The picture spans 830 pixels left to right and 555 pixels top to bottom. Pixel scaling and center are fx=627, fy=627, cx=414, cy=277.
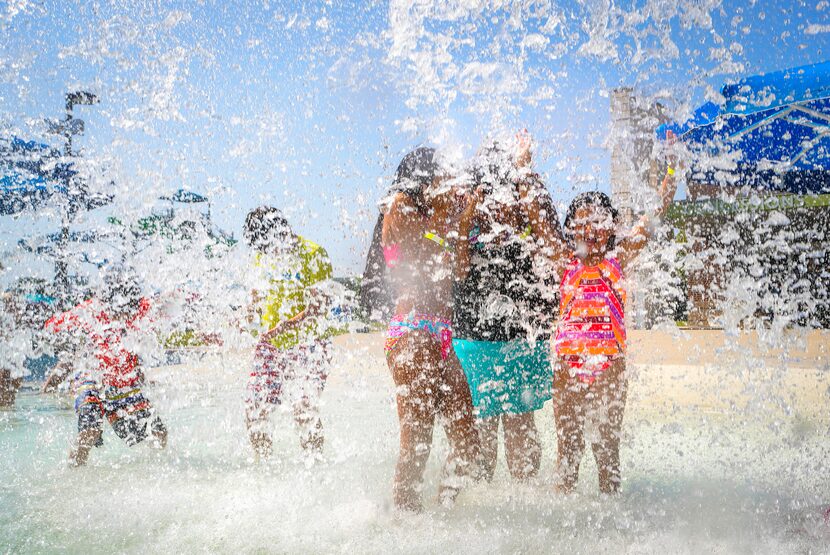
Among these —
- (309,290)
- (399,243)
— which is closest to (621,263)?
(399,243)

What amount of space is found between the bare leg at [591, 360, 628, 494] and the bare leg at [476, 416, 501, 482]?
506mm

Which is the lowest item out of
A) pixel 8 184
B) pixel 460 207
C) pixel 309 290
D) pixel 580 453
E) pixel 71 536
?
pixel 71 536

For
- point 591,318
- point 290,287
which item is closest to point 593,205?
point 591,318

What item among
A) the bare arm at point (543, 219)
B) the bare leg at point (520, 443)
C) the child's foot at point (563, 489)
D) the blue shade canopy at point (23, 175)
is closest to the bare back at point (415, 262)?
the bare arm at point (543, 219)

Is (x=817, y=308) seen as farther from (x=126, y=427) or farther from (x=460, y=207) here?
(x=126, y=427)

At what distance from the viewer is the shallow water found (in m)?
2.48

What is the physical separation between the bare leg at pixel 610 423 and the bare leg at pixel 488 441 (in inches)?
19.9

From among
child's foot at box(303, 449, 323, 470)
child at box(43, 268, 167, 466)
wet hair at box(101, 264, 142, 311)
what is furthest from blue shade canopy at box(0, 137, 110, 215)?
child's foot at box(303, 449, 323, 470)

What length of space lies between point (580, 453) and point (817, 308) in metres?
7.77

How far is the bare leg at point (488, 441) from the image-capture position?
10.5 feet

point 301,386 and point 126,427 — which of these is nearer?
point 301,386

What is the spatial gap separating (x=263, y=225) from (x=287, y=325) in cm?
61

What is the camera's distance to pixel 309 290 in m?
3.80

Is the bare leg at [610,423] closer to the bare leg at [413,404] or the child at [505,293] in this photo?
the child at [505,293]
